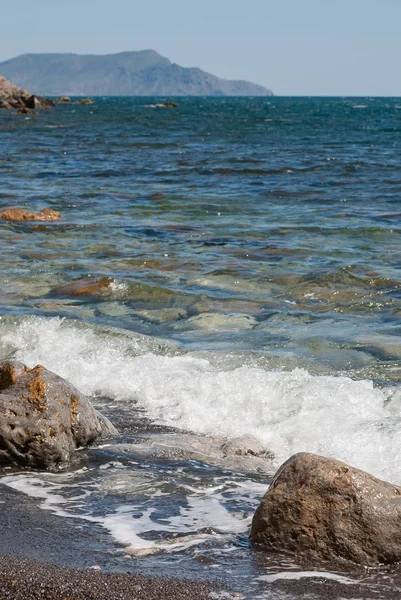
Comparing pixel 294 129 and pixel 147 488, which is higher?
pixel 294 129

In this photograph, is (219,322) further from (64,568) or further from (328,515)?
(64,568)

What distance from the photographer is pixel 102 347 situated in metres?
10.2

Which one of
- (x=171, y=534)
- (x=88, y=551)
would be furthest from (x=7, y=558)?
(x=171, y=534)

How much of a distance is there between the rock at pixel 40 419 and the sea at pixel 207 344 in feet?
0.48

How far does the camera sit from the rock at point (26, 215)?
1894 cm

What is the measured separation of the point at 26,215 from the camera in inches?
749

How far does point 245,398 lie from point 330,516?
10.6 feet

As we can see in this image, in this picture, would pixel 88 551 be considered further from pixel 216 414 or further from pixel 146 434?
pixel 216 414

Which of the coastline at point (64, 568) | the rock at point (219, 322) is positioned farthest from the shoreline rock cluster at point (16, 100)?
the coastline at point (64, 568)

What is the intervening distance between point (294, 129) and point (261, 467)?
50.8 metres

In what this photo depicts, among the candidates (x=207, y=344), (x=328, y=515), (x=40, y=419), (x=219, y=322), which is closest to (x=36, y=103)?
(x=219, y=322)

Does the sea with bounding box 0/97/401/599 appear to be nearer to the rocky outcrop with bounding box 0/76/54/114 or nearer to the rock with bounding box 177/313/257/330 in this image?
the rock with bounding box 177/313/257/330

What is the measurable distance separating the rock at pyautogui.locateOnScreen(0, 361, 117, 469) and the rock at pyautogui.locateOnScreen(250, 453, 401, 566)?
6.35 feet

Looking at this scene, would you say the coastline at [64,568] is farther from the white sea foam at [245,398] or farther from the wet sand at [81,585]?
the white sea foam at [245,398]
